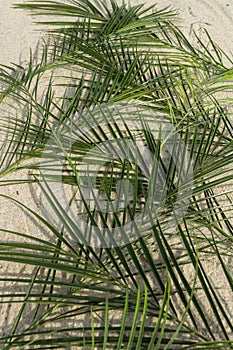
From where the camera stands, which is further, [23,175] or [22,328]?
[23,175]

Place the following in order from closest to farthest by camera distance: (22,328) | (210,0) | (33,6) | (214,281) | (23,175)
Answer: (22,328), (214,281), (23,175), (33,6), (210,0)

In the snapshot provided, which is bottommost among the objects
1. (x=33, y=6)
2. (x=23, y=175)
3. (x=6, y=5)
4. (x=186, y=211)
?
(x=186, y=211)

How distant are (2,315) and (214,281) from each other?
1.58 ft

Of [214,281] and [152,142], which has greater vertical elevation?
[152,142]

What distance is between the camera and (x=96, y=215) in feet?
3.54

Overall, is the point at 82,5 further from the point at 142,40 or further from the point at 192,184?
the point at 192,184

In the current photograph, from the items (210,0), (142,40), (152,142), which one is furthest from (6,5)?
(152,142)

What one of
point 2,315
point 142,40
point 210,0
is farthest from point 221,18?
point 2,315

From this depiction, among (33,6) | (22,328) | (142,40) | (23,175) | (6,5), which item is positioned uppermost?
(6,5)

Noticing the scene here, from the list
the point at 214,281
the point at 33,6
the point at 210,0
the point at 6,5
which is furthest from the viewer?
the point at 210,0

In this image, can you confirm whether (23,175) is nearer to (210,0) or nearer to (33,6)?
(33,6)

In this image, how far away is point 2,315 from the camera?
906 millimetres

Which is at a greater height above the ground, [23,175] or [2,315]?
[23,175]

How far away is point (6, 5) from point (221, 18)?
2.84 ft
